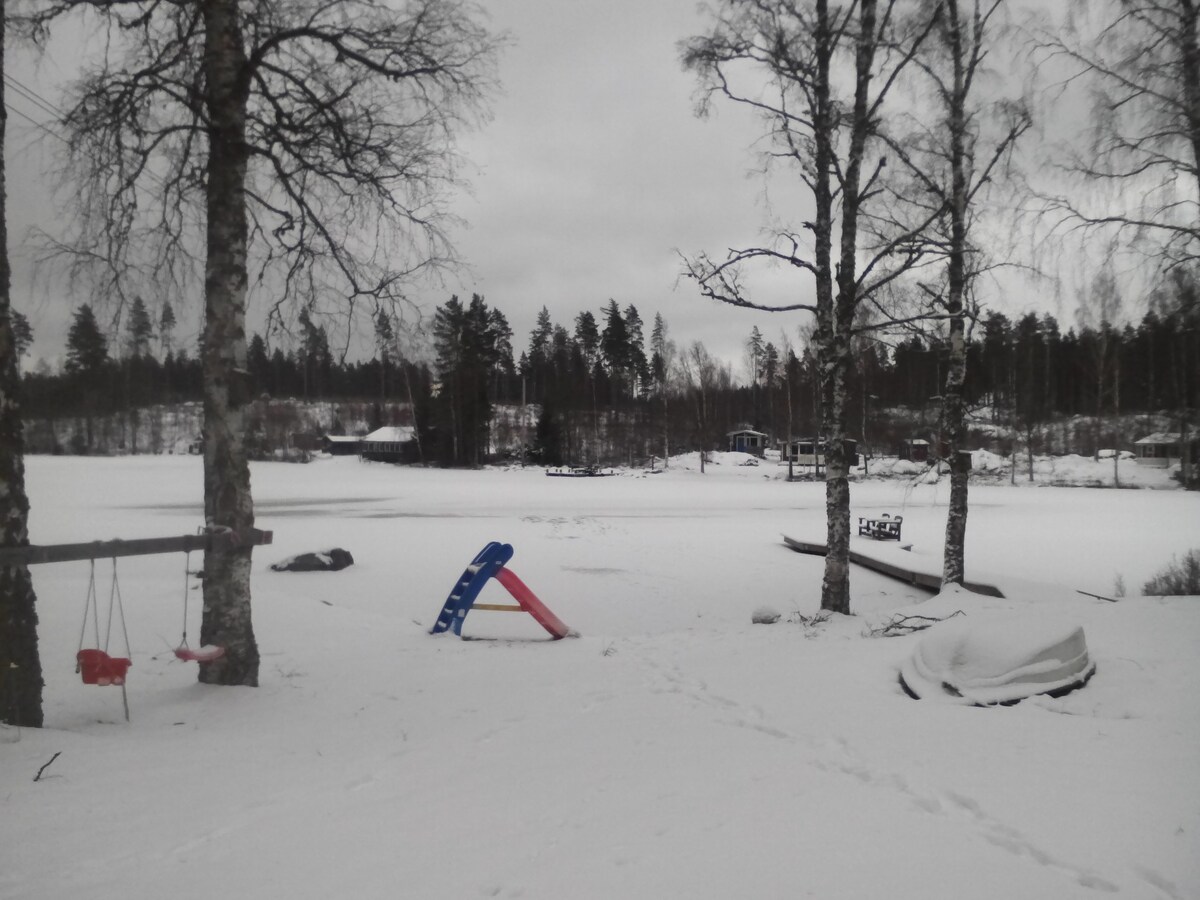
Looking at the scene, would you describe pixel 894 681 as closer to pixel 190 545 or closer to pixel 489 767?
pixel 489 767

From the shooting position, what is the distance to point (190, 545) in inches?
213

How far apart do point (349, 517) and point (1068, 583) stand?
895 inches

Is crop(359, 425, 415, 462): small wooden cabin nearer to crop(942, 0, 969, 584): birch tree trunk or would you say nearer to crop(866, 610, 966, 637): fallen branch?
crop(942, 0, 969, 584): birch tree trunk

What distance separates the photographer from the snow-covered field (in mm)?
2904

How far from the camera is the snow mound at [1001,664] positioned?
16.0 feet

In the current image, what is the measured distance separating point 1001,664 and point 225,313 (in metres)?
6.84

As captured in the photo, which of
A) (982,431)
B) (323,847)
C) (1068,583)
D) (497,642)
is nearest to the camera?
(323,847)

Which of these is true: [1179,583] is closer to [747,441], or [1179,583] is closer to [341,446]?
[747,441]

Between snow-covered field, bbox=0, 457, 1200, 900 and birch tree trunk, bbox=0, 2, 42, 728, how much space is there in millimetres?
406

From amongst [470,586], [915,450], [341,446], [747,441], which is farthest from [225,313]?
[341,446]

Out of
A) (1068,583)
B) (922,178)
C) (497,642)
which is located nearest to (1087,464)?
(1068,583)

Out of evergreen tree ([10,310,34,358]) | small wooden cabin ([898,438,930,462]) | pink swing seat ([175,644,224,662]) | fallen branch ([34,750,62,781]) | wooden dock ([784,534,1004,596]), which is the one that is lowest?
wooden dock ([784,534,1004,596])

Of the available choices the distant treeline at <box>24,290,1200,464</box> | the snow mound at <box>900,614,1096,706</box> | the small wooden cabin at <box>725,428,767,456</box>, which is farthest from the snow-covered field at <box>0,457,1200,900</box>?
the small wooden cabin at <box>725,428,767,456</box>

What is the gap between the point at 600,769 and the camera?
4.19 m
